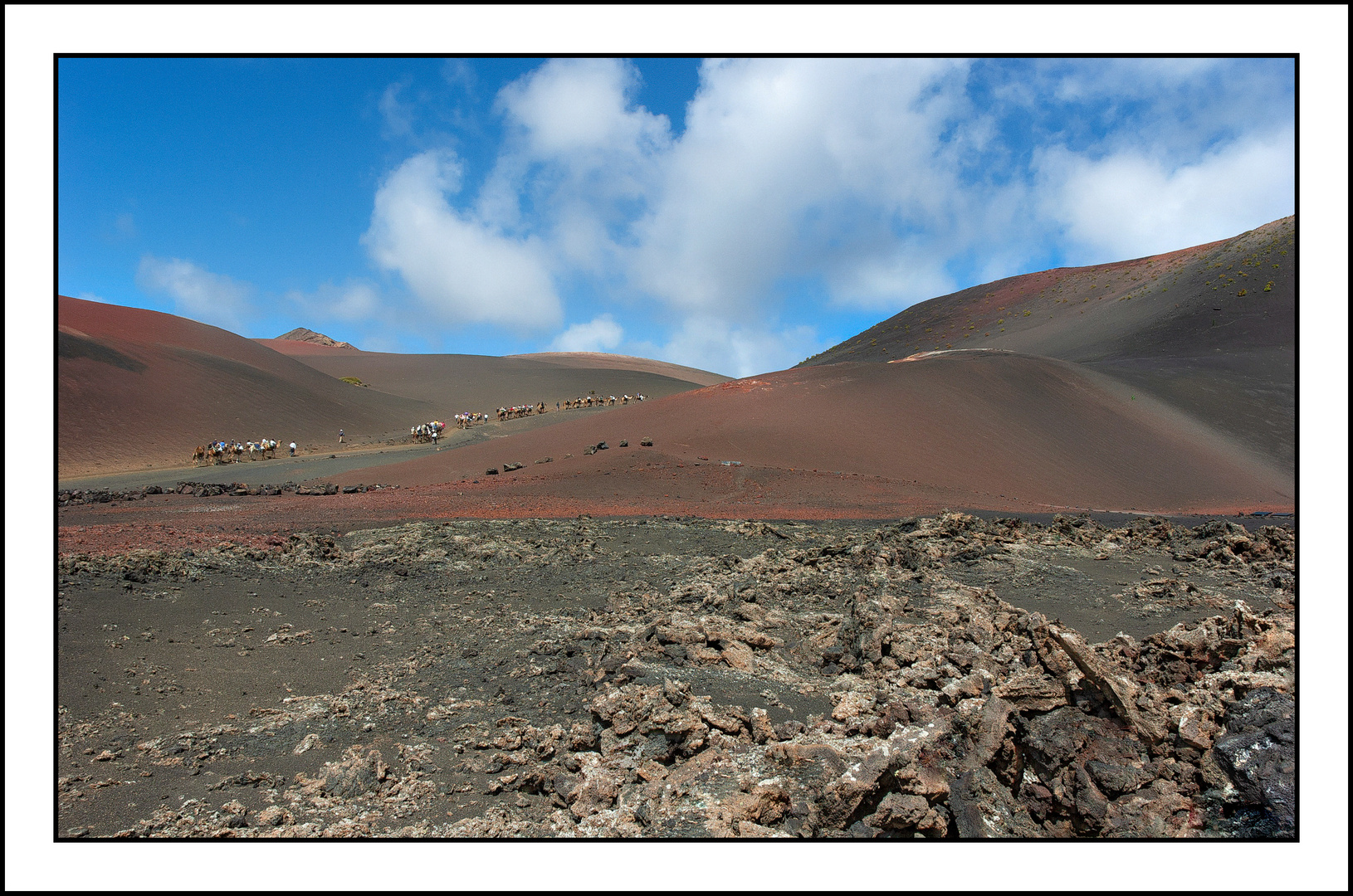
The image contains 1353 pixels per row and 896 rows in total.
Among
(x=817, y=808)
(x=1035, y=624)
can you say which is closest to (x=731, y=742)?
(x=817, y=808)

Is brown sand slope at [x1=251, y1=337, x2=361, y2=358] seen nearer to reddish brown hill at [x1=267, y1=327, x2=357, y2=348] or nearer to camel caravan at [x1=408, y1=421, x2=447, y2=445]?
reddish brown hill at [x1=267, y1=327, x2=357, y2=348]

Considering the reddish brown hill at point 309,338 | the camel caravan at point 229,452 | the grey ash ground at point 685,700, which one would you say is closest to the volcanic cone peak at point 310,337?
the reddish brown hill at point 309,338

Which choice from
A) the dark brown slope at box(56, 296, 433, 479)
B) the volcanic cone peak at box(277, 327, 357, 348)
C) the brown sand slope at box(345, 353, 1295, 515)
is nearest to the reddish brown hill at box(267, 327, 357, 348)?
the volcanic cone peak at box(277, 327, 357, 348)

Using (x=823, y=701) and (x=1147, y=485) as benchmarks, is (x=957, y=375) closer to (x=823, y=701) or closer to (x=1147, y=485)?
(x=1147, y=485)

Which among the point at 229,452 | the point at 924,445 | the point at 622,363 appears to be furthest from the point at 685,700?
the point at 622,363

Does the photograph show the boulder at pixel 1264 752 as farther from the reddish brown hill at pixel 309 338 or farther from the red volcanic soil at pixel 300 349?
the reddish brown hill at pixel 309 338

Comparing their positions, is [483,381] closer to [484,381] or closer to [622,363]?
[484,381]

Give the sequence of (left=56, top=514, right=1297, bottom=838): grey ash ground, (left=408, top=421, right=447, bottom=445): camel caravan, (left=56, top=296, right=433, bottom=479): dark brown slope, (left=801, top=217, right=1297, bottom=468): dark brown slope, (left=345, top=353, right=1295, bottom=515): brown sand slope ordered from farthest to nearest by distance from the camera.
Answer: (left=408, top=421, right=447, bottom=445): camel caravan
(left=56, top=296, right=433, bottom=479): dark brown slope
(left=801, top=217, right=1297, bottom=468): dark brown slope
(left=345, top=353, right=1295, bottom=515): brown sand slope
(left=56, top=514, right=1297, bottom=838): grey ash ground
